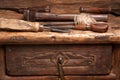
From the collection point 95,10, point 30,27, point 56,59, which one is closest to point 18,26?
point 30,27

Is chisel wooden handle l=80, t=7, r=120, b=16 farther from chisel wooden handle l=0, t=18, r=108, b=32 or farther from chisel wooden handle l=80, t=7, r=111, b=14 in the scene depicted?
chisel wooden handle l=0, t=18, r=108, b=32

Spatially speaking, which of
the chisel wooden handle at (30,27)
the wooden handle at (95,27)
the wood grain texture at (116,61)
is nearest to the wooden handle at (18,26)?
the chisel wooden handle at (30,27)

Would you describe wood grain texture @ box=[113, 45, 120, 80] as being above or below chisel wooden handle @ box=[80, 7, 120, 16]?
below

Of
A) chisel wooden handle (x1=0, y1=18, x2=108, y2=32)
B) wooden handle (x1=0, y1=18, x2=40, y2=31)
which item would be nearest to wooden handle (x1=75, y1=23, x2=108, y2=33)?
chisel wooden handle (x1=0, y1=18, x2=108, y2=32)

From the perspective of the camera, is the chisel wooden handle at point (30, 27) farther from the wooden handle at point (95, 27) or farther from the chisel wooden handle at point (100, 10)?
the chisel wooden handle at point (100, 10)

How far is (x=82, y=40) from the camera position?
83cm

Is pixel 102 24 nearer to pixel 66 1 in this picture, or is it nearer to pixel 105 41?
pixel 105 41

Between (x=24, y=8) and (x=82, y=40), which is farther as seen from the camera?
(x=24, y=8)

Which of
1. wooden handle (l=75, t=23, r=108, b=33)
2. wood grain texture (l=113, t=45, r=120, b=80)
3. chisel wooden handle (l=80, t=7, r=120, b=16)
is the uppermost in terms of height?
chisel wooden handle (l=80, t=7, r=120, b=16)

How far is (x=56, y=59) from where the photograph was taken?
2.86 ft

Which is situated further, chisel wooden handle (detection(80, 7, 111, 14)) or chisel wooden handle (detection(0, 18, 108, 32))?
chisel wooden handle (detection(80, 7, 111, 14))

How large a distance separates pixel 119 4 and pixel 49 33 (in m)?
0.40

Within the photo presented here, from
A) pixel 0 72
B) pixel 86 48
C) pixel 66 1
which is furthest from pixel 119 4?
pixel 0 72

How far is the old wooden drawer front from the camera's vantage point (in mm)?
864
